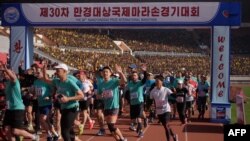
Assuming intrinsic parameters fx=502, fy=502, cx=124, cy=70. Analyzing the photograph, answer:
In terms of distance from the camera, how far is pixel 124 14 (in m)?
18.5

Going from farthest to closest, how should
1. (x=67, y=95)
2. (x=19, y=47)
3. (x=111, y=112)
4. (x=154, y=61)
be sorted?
(x=154, y=61) < (x=19, y=47) < (x=111, y=112) < (x=67, y=95)

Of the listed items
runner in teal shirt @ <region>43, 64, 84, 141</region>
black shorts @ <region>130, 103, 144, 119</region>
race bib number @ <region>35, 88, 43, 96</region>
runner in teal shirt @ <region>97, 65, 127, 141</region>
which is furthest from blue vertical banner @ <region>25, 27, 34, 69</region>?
runner in teal shirt @ <region>43, 64, 84, 141</region>

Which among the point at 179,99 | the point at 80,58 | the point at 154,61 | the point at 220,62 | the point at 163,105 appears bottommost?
the point at 179,99

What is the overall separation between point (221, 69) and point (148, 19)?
10.6 ft

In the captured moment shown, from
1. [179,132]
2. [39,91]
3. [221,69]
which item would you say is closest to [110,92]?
[39,91]

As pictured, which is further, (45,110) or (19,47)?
(19,47)

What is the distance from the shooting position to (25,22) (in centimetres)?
1898

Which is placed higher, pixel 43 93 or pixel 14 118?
pixel 43 93

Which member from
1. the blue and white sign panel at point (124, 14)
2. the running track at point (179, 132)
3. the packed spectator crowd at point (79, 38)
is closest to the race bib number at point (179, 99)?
the running track at point (179, 132)

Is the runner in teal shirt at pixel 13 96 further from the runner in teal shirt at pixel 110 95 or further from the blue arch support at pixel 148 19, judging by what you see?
the blue arch support at pixel 148 19

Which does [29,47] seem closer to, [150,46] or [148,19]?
[148,19]

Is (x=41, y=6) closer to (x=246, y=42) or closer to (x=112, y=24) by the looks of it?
(x=112, y=24)

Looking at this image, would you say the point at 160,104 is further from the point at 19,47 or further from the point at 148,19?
the point at 19,47

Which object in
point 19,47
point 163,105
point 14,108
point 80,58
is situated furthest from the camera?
point 80,58
